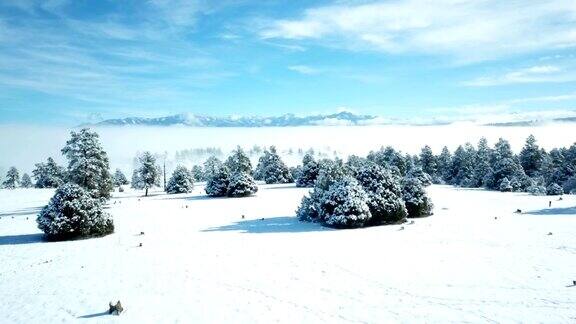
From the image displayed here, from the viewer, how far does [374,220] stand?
41531 millimetres

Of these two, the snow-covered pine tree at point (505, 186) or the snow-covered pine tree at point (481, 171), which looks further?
the snow-covered pine tree at point (481, 171)

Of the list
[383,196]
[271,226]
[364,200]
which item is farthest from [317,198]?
[383,196]

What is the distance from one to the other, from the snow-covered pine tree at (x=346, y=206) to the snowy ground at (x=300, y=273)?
1775 millimetres

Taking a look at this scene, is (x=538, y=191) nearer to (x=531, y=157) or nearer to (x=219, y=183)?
(x=531, y=157)

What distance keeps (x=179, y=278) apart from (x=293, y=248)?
9.09 metres

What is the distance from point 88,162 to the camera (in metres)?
54.2

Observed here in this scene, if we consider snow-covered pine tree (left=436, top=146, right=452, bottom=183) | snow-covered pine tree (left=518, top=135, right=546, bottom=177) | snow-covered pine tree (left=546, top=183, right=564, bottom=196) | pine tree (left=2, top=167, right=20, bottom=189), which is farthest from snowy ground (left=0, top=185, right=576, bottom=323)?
pine tree (left=2, top=167, right=20, bottom=189)

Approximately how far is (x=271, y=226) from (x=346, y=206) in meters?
7.58

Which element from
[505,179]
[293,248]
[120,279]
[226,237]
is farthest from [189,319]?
[505,179]

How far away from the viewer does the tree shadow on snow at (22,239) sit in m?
37.8

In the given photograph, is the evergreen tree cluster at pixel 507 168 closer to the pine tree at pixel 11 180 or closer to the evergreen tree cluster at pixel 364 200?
the evergreen tree cluster at pixel 364 200

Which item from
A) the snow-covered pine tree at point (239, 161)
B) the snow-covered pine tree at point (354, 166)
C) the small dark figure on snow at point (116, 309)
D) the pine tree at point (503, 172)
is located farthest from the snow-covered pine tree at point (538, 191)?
the small dark figure on snow at point (116, 309)

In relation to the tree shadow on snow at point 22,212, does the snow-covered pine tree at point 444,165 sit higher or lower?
higher

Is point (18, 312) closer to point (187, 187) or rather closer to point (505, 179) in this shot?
point (187, 187)
